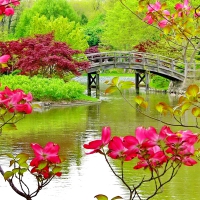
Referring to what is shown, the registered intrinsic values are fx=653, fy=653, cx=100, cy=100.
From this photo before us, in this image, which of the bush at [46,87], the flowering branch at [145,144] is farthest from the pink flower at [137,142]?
the bush at [46,87]

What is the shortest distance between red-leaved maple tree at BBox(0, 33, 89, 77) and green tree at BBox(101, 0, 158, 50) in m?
14.6

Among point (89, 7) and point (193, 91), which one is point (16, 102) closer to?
point (193, 91)

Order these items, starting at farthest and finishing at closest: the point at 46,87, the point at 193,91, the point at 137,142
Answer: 1. the point at 46,87
2. the point at 193,91
3. the point at 137,142

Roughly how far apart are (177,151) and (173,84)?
27643mm

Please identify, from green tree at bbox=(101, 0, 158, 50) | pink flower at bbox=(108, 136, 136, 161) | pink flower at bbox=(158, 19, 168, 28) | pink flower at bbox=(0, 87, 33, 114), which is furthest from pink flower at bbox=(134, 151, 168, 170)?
green tree at bbox=(101, 0, 158, 50)

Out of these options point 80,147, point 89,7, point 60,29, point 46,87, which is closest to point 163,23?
point 80,147

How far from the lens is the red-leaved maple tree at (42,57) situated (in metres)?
24.4

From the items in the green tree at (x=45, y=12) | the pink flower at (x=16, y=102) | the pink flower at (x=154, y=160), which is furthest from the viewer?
the green tree at (x=45, y=12)

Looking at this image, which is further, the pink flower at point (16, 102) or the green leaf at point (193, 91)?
the pink flower at point (16, 102)

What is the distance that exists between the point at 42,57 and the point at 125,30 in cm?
1837

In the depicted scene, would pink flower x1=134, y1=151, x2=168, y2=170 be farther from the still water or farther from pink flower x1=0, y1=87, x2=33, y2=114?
the still water

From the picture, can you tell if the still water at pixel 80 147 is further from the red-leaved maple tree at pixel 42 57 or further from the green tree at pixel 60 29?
the green tree at pixel 60 29

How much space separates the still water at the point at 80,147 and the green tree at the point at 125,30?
1835 cm

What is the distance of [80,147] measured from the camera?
12422 millimetres
